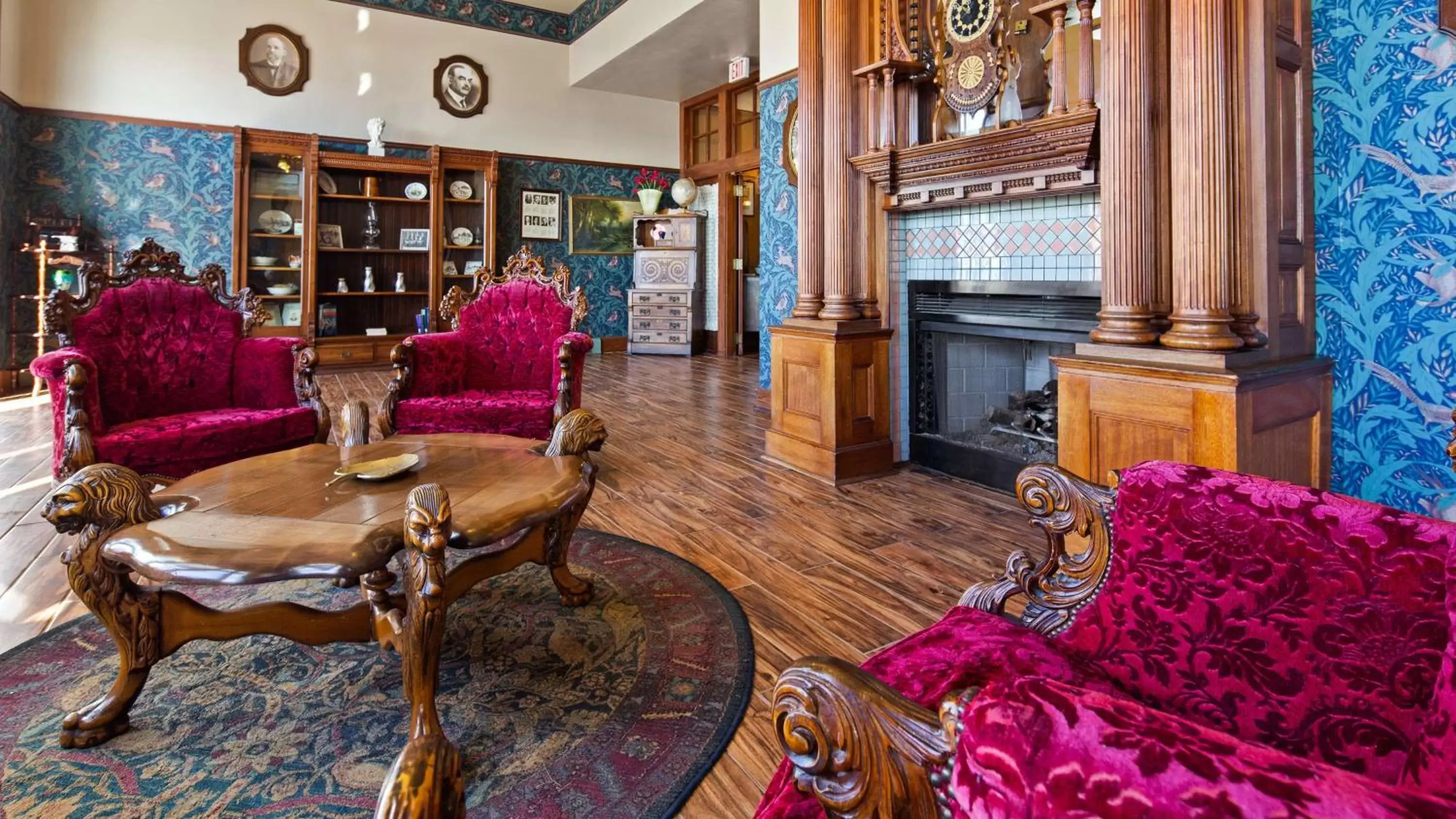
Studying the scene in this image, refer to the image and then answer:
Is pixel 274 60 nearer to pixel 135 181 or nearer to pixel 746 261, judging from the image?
pixel 135 181

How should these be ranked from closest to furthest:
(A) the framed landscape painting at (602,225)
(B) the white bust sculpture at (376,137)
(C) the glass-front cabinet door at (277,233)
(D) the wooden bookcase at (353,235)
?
(C) the glass-front cabinet door at (277,233), (D) the wooden bookcase at (353,235), (B) the white bust sculpture at (376,137), (A) the framed landscape painting at (602,225)

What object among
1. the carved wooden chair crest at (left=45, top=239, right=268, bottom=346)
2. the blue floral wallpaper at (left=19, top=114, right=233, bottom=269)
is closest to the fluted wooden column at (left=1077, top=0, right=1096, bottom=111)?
the carved wooden chair crest at (left=45, top=239, right=268, bottom=346)

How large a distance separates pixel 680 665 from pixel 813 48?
10.8 feet

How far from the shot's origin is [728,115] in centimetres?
925

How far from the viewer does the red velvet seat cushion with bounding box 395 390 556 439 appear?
341 centimetres

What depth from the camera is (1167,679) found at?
1019 mm

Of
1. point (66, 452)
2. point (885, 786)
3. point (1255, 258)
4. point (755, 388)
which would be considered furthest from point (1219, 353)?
point (755, 388)

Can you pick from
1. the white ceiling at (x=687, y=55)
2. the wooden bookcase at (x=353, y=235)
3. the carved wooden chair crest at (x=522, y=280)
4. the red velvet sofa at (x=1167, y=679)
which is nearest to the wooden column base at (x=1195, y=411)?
the red velvet sofa at (x=1167, y=679)

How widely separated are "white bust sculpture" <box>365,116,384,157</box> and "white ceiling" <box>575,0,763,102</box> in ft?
8.26

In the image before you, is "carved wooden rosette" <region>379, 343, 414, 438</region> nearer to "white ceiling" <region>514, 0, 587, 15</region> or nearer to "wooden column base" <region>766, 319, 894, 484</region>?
"wooden column base" <region>766, 319, 894, 484</region>

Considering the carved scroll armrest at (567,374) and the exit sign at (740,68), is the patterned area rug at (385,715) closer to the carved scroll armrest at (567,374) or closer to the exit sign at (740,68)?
the carved scroll armrest at (567,374)

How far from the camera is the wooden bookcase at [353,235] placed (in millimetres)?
7676

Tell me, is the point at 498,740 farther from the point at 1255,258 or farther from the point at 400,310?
the point at 400,310

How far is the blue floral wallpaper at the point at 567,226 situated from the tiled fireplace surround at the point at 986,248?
6.01 m
